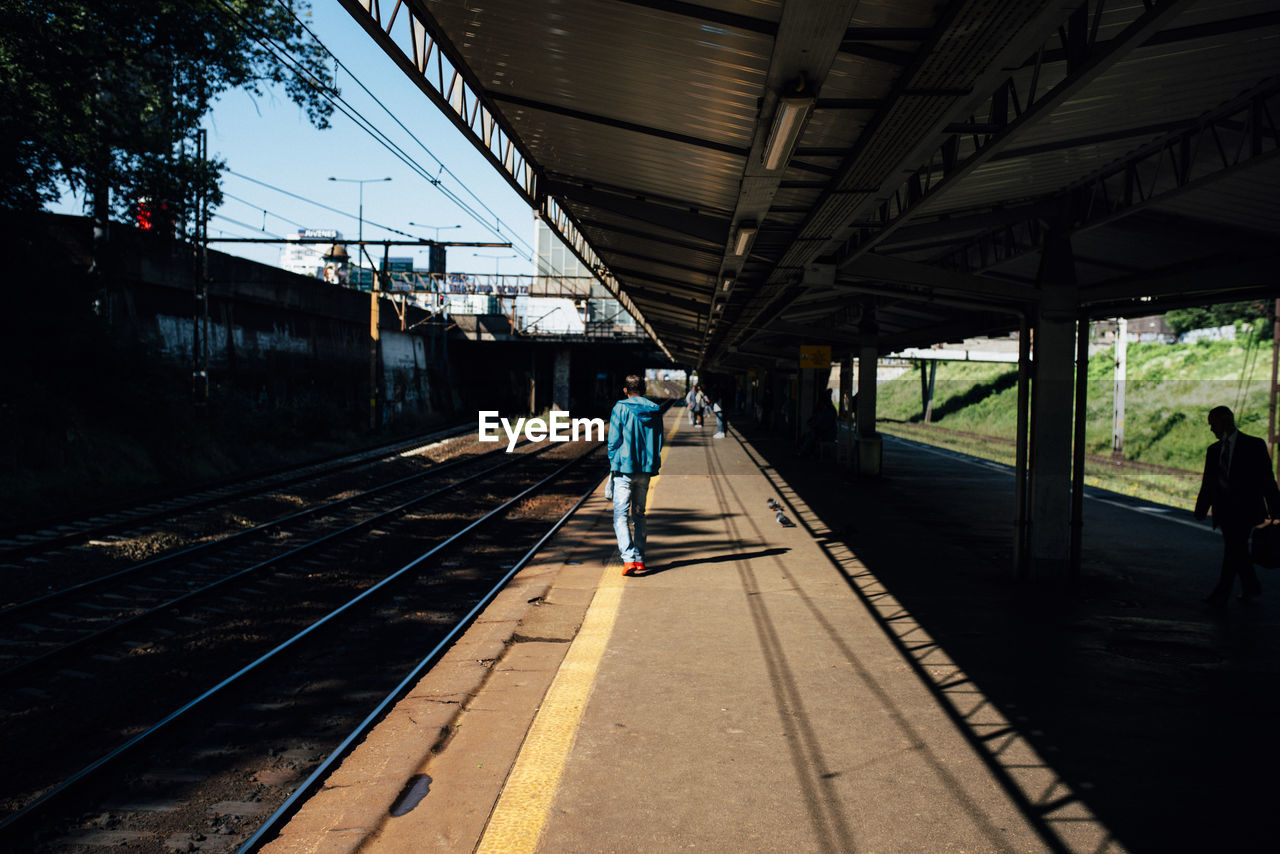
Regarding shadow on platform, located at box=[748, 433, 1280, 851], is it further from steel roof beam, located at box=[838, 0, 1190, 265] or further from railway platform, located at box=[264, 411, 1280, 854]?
steel roof beam, located at box=[838, 0, 1190, 265]

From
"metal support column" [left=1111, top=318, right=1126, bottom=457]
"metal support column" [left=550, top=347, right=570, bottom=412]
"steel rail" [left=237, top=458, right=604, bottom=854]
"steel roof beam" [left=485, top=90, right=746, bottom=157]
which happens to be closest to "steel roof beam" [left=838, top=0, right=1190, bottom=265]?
"steel roof beam" [left=485, top=90, right=746, bottom=157]

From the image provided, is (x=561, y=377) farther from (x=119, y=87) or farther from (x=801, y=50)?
(x=801, y=50)

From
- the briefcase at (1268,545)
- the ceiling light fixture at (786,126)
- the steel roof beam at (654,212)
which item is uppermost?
the steel roof beam at (654,212)

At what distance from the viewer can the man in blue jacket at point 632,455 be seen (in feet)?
28.0

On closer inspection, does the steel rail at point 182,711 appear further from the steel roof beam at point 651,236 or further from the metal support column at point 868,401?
the metal support column at point 868,401

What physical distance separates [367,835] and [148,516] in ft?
36.2

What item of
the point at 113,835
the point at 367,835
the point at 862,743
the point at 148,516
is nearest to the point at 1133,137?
the point at 862,743

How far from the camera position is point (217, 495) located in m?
15.8

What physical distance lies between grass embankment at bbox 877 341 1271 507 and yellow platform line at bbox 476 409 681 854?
14.7 metres

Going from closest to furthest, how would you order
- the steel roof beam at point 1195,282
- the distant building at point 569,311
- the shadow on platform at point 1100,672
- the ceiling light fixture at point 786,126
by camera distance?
1. the shadow on platform at point 1100,672
2. the ceiling light fixture at point 786,126
3. the steel roof beam at point 1195,282
4. the distant building at point 569,311

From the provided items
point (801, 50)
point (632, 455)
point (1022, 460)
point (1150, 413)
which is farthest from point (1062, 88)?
point (1150, 413)

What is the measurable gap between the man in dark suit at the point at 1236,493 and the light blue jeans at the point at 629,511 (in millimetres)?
4828

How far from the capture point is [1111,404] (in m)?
38.5

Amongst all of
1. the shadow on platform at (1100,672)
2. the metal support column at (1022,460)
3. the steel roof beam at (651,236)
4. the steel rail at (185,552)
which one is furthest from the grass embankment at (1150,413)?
the steel rail at (185,552)
